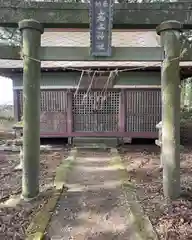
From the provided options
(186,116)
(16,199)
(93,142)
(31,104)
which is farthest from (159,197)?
(186,116)

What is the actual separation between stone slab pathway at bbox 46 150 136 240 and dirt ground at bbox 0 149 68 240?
1.30ft

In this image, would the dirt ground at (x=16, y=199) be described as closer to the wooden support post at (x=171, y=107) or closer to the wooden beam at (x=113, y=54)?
the wooden support post at (x=171, y=107)

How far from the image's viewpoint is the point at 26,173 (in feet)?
18.6

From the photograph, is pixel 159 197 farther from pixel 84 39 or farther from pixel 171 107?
pixel 84 39

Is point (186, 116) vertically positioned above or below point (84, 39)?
below

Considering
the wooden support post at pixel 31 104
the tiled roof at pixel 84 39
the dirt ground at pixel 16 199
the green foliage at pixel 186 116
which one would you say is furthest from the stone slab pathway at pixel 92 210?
the green foliage at pixel 186 116

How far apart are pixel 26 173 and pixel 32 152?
0.39m

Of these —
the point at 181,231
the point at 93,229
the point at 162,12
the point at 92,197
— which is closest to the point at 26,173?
the point at 92,197

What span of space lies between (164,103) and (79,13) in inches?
88.5

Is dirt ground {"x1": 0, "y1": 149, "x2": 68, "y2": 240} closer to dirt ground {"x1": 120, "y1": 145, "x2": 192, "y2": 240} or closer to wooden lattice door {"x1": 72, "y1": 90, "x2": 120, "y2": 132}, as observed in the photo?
dirt ground {"x1": 120, "y1": 145, "x2": 192, "y2": 240}

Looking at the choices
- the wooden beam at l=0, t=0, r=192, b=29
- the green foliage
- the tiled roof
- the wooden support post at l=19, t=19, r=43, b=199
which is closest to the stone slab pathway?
the wooden support post at l=19, t=19, r=43, b=199

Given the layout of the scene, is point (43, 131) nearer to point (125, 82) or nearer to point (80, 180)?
point (125, 82)

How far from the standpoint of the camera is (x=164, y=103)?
5.61 meters

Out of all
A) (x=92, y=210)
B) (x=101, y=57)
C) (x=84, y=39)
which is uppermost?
(x=84, y=39)
